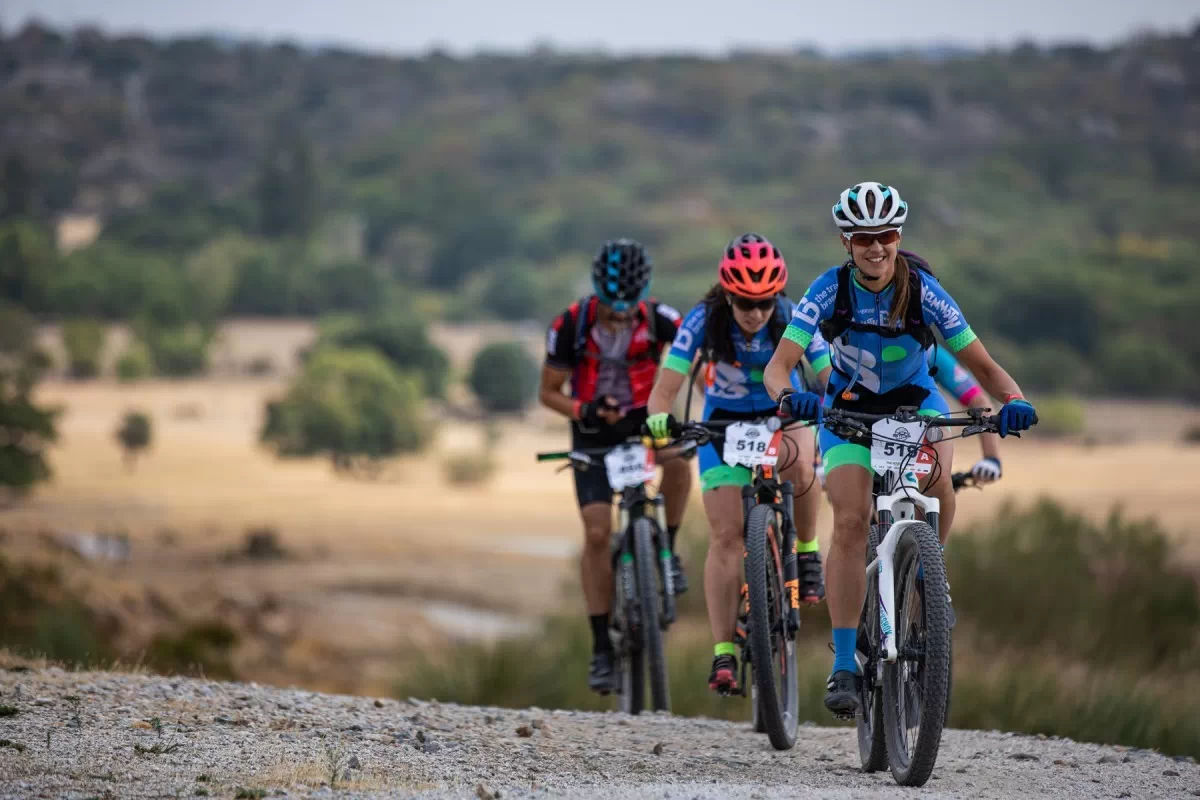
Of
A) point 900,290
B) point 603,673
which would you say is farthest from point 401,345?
point 900,290

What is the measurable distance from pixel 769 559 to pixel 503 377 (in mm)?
72818

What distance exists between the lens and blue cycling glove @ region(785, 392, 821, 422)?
6184 mm

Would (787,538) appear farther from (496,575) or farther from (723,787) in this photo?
(496,575)

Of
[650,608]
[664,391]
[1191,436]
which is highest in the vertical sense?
[1191,436]

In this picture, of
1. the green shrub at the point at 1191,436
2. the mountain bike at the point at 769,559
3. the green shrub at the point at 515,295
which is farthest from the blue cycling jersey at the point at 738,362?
the green shrub at the point at 515,295

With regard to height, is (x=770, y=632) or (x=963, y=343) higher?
(x=963, y=343)

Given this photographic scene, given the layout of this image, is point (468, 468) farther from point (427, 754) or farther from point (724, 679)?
point (427, 754)

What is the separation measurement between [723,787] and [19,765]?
260cm

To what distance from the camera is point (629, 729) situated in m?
7.97

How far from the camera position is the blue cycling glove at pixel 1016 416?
19.9ft

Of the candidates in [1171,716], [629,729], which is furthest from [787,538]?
[1171,716]

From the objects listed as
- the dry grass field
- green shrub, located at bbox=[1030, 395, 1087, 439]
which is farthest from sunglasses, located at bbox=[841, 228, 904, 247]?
green shrub, located at bbox=[1030, 395, 1087, 439]

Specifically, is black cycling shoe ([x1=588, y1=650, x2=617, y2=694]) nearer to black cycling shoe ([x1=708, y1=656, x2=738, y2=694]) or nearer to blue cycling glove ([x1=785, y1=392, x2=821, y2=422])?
black cycling shoe ([x1=708, y1=656, x2=738, y2=694])

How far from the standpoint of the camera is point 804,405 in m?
6.19
